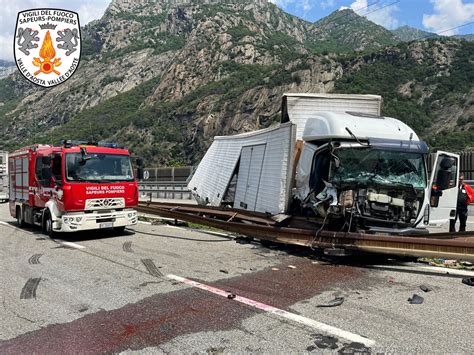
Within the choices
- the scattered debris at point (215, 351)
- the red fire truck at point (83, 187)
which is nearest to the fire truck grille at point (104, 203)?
the red fire truck at point (83, 187)

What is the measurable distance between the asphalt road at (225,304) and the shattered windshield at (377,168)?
4.87ft

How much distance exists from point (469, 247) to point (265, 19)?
437ft

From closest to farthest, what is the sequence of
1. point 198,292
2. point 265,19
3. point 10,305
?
point 10,305 → point 198,292 → point 265,19

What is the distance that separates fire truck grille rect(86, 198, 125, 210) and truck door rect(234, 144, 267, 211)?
3.32m

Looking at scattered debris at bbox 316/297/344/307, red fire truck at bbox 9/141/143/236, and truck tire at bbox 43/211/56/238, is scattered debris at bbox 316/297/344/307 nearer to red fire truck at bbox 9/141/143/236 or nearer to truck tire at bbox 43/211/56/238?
red fire truck at bbox 9/141/143/236

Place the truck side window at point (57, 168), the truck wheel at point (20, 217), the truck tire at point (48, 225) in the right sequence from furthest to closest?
1. the truck wheel at point (20, 217)
2. the truck tire at point (48, 225)
3. the truck side window at point (57, 168)

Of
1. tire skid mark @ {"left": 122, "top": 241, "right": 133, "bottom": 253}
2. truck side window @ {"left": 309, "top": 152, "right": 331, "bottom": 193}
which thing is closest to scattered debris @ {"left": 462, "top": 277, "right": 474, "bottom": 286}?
truck side window @ {"left": 309, "top": 152, "right": 331, "bottom": 193}

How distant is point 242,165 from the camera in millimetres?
12945

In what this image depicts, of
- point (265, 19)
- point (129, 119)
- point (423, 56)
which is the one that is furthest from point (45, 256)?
point (265, 19)

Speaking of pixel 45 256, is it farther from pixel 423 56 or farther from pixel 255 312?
pixel 423 56

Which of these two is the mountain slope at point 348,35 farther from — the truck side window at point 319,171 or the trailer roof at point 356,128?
the truck side window at point 319,171

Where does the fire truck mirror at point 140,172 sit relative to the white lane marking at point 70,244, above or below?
above

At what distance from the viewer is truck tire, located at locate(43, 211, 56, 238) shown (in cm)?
1135

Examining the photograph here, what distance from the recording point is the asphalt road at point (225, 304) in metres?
4.16
